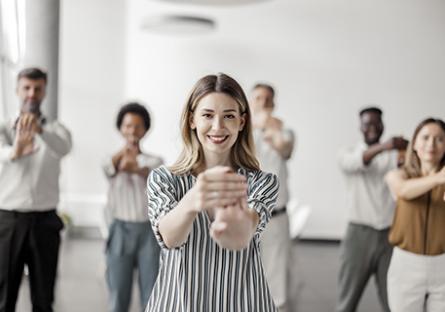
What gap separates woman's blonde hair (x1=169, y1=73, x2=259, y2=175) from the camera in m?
1.78

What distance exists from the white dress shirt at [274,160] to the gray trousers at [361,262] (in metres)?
0.54

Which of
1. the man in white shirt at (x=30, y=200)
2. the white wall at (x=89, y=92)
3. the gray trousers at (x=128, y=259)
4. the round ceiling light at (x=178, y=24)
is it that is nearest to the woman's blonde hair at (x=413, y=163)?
the gray trousers at (x=128, y=259)

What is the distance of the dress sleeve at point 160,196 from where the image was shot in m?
1.73

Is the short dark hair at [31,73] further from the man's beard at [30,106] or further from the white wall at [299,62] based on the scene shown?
the white wall at [299,62]

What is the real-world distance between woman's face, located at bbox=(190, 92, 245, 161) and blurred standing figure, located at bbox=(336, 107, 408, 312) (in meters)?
Result: 2.17

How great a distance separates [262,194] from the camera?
1.81m

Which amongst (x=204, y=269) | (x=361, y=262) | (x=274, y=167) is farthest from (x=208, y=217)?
(x=274, y=167)

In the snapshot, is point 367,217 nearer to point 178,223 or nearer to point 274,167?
point 274,167

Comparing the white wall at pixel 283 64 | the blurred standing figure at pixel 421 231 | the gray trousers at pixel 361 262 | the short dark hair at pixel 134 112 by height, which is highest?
the white wall at pixel 283 64

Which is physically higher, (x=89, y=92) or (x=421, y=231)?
(x=89, y=92)

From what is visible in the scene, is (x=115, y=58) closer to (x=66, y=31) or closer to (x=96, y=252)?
(x=66, y=31)

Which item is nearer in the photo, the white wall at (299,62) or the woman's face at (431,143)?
the woman's face at (431,143)

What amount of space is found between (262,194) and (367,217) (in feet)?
7.52

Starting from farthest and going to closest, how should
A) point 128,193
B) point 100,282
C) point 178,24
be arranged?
1. point 178,24
2. point 100,282
3. point 128,193
